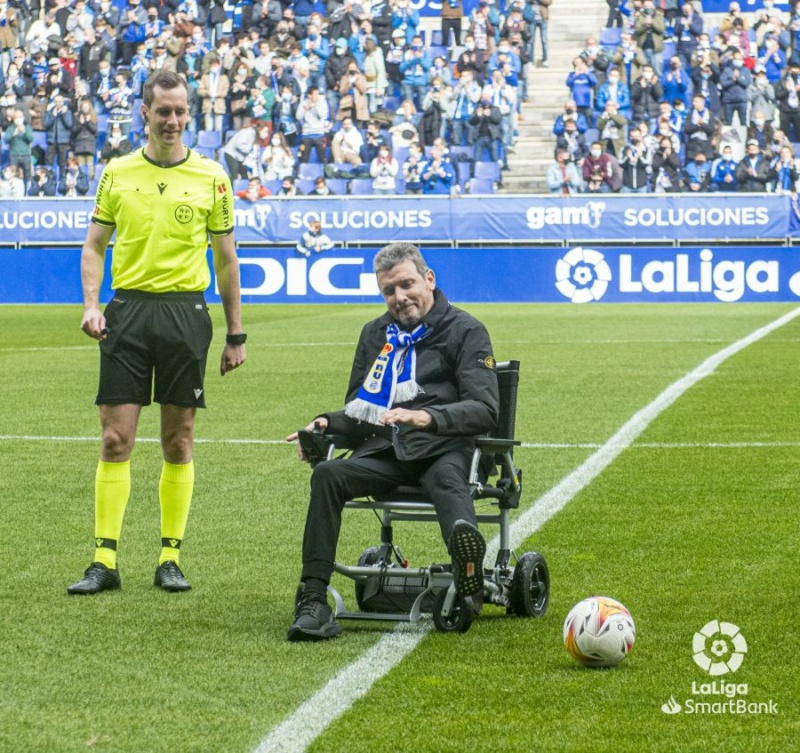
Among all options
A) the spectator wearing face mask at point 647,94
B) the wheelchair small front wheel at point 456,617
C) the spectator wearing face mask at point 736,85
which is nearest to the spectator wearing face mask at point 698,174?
the spectator wearing face mask at point 647,94

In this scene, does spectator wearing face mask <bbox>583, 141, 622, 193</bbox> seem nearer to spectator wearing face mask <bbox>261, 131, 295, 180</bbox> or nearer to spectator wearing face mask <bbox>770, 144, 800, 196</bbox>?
spectator wearing face mask <bbox>770, 144, 800, 196</bbox>

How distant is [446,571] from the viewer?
5.42m

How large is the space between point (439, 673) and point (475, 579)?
17.9 inches

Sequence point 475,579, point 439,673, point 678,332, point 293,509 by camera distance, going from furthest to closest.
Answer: point 678,332
point 293,509
point 475,579
point 439,673

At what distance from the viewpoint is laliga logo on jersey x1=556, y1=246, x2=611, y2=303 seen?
1200 inches

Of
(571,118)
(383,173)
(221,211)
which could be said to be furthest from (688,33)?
(221,211)

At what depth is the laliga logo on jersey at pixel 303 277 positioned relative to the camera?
30.9 meters

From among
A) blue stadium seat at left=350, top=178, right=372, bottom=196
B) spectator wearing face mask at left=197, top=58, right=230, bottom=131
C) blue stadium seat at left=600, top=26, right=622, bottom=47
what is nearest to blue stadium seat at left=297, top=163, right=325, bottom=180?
blue stadium seat at left=350, top=178, right=372, bottom=196

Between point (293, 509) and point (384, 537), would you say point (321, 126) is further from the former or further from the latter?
point (384, 537)

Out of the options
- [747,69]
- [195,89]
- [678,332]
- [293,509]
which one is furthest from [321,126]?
[293,509]

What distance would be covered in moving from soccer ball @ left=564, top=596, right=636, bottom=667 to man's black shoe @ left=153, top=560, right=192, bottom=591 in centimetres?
184

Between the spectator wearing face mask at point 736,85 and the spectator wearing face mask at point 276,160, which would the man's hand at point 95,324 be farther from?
the spectator wearing face mask at point 736,85

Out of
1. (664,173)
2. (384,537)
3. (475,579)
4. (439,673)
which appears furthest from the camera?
(664,173)

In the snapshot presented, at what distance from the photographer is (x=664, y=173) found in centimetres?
3052
